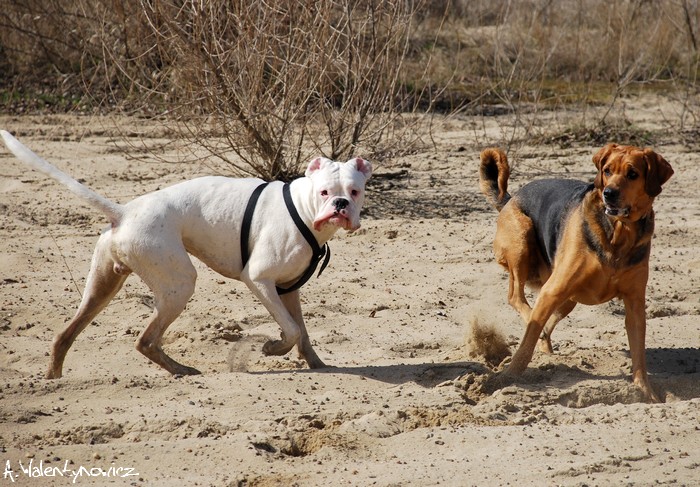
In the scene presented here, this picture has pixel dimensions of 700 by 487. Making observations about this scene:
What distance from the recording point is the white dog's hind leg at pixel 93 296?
6199mm

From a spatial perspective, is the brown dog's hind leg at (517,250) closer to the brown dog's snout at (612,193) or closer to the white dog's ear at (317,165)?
the brown dog's snout at (612,193)

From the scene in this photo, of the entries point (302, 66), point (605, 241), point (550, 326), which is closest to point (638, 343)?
point (605, 241)

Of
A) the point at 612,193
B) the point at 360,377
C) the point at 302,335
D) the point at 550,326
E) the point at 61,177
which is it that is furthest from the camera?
the point at 550,326

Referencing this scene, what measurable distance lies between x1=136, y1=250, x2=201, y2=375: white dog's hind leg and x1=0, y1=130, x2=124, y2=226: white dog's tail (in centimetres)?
37

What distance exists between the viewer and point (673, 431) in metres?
5.45

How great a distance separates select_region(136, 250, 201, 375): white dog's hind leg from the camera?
20.0ft

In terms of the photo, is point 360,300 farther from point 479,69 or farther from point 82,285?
point 479,69

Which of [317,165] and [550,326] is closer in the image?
[317,165]

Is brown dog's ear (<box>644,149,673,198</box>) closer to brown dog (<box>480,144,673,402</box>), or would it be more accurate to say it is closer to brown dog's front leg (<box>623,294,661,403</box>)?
brown dog (<box>480,144,673,402</box>)

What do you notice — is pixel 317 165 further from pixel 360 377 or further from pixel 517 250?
pixel 517 250

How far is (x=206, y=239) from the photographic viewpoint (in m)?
6.29

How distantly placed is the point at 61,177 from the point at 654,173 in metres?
3.47

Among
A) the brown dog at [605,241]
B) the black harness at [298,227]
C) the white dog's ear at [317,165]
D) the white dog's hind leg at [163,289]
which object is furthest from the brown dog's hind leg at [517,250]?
the white dog's hind leg at [163,289]

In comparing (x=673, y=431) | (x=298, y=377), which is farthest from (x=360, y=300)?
(x=673, y=431)
